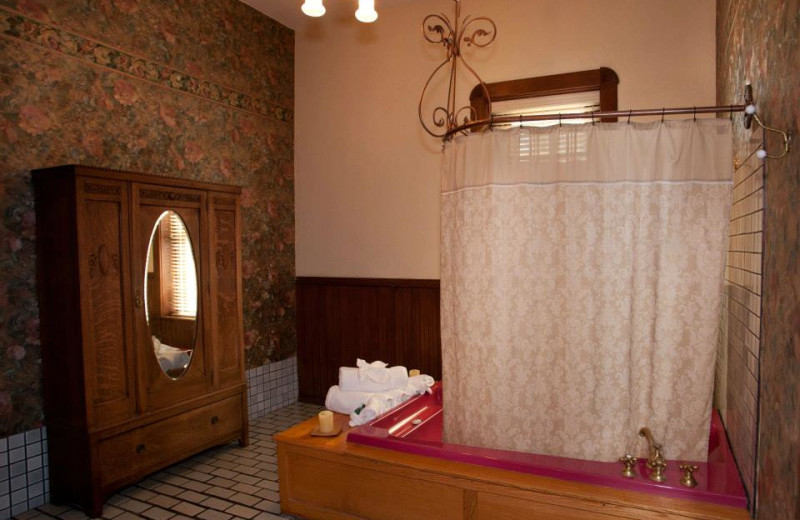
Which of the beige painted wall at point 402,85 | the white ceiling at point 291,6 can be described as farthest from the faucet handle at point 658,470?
the white ceiling at point 291,6

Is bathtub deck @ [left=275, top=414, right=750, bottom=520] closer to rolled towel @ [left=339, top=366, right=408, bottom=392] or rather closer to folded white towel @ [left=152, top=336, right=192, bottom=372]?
rolled towel @ [left=339, top=366, right=408, bottom=392]

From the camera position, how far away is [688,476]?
1963 millimetres

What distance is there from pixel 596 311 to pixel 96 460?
8.43ft

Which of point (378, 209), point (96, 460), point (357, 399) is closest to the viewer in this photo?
point (96, 460)

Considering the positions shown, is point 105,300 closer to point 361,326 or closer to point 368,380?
point 368,380

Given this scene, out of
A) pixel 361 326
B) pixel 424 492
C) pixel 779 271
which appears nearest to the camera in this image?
pixel 779 271

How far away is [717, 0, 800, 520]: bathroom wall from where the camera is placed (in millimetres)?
1276

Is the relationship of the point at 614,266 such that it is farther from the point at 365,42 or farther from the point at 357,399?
the point at 365,42

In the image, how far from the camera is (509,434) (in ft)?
7.54

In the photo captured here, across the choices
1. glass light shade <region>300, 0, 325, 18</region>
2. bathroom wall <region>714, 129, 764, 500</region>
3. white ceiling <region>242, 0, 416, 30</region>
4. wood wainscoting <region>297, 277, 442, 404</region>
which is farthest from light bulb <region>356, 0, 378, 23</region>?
wood wainscoting <region>297, 277, 442, 404</region>

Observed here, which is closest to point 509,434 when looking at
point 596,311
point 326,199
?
point 596,311

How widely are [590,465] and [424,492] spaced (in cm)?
71

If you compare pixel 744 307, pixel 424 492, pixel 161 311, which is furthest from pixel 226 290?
pixel 744 307

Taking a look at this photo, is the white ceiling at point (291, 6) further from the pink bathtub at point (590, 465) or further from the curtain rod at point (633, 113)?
the pink bathtub at point (590, 465)
